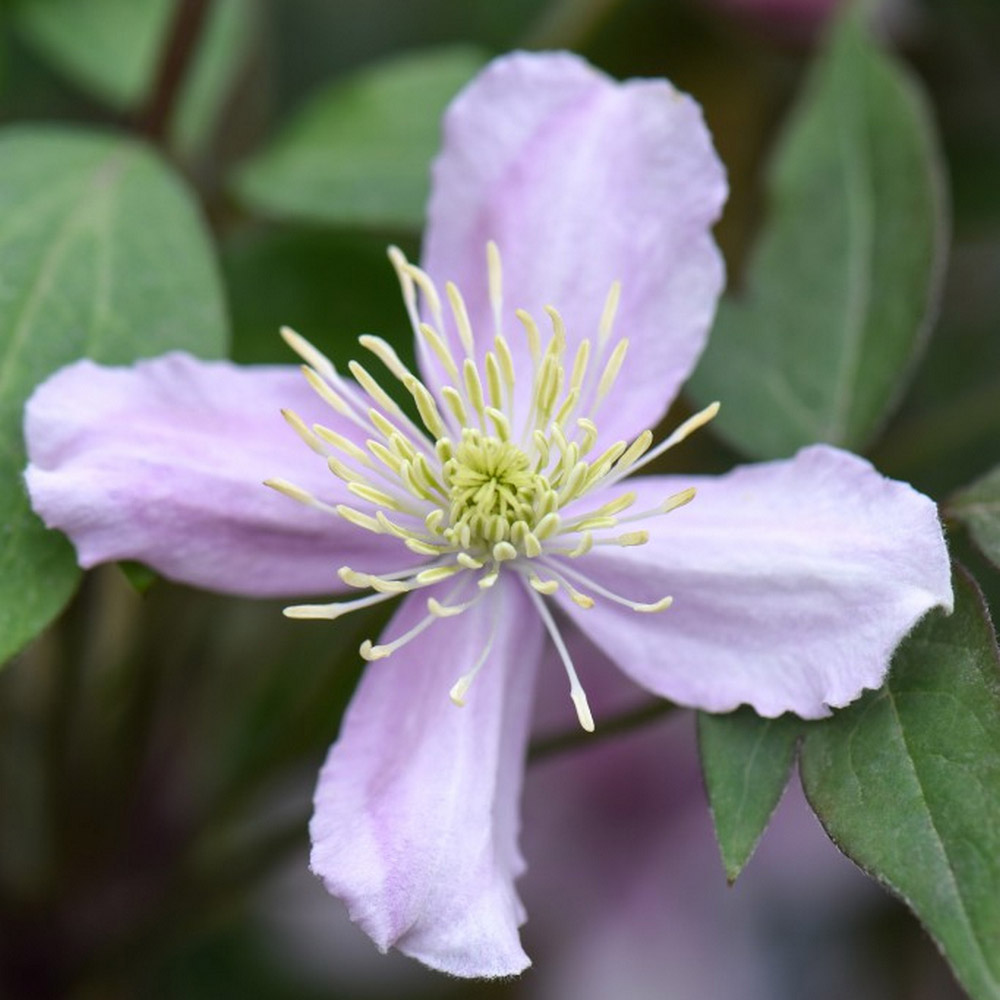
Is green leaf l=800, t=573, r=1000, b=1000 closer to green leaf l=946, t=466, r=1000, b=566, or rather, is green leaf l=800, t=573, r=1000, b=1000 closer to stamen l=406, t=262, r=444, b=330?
green leaf l=946, t=466, r=1000, b=566

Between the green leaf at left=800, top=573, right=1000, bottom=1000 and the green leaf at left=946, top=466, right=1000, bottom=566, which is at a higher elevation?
the green leaf at left=946, top=466, right=1000, bottom=566

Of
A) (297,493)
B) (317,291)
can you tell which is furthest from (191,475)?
(317,291)

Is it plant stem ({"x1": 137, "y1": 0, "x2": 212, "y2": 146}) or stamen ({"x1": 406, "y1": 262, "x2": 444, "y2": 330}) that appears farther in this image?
plant stem ({"x1": 137, "y1": 0, "x2": 212, "y2": 146})

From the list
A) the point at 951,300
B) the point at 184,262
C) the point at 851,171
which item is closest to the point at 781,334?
the point at 851,171

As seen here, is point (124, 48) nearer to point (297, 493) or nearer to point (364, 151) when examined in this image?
point (364, 151)

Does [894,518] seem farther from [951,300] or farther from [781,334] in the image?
[951,300]

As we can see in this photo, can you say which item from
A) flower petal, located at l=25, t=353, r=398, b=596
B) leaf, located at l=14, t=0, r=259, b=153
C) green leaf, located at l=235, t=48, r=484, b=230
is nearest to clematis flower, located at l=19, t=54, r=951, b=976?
flower petal, located at l=25, t=353, r=398, b=596

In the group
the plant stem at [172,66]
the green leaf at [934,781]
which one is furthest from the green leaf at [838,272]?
the plant stem at [172,66]

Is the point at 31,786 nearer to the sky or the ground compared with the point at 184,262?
nearer to the ground
